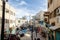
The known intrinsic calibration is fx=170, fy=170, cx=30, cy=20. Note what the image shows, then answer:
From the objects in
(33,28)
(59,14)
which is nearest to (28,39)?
(33,28)

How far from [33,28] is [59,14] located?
5481 millimetres

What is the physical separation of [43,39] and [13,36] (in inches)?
404

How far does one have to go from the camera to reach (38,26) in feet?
64.8

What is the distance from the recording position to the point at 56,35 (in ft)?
54.3

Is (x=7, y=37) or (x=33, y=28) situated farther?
(x=33, y=28)

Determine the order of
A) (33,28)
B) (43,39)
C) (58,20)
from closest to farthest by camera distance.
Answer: (58,20), (33,28), (43,39)

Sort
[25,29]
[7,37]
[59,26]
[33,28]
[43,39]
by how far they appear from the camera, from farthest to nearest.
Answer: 1. [43,39]
2. [33,28]
3. [7,37]
4. [25,29]
5. [59,26]

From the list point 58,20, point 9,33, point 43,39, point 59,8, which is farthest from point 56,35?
point 43,39

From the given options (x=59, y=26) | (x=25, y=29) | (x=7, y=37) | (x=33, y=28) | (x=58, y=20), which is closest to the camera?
(x=59, y=26)

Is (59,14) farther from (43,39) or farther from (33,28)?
(43,39)

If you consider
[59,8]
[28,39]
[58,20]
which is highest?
[59,8]

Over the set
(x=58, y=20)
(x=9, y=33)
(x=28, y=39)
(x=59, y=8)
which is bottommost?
(x=28, y=39)

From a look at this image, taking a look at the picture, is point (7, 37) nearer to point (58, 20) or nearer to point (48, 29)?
point (48, 29)

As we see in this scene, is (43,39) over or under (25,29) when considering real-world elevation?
under
